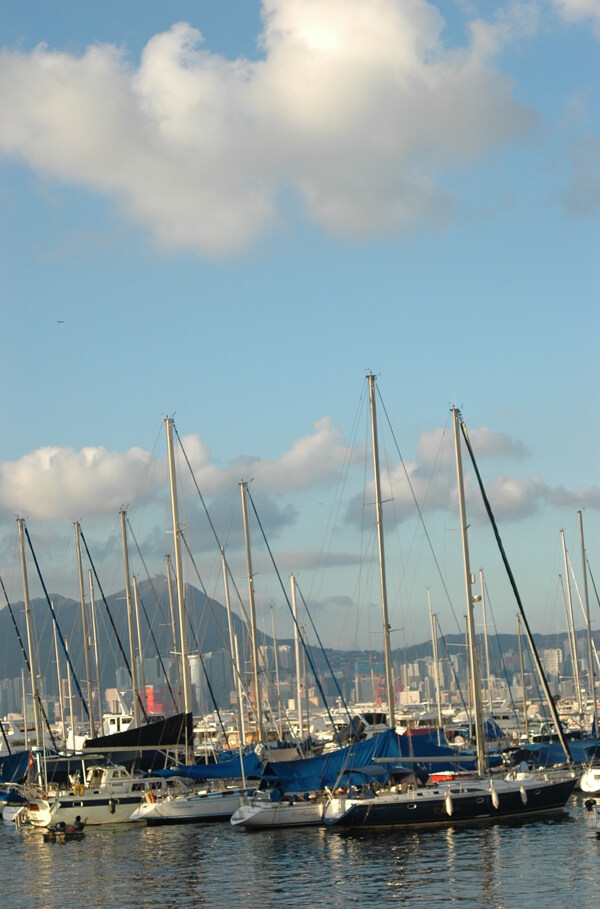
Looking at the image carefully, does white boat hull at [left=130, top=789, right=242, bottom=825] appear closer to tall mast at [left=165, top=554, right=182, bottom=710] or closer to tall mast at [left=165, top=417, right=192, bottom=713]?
tall mast at [left=165, top=417, right=192, bottom=713]

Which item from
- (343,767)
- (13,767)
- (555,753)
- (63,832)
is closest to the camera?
(343,767)

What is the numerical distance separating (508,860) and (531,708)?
132904mm

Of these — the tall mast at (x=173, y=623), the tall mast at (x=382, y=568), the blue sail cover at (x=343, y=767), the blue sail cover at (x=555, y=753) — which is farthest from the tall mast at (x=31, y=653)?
the blue sail cover at (x=555, y=753)

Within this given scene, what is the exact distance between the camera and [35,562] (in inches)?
2972

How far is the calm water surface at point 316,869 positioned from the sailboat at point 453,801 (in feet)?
1.98

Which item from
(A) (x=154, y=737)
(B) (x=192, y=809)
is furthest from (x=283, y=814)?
(A) (x=154, y=737)

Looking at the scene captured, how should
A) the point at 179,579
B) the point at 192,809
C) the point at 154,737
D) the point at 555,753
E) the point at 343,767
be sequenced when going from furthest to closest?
the point at 555,753 < the point at 179,579 < the point at 154,737 < the point at 192,809 < the point at 343,767

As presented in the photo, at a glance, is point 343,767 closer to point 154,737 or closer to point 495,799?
point 495,799

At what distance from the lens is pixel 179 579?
60.1 meters

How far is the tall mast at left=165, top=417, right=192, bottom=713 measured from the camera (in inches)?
2281

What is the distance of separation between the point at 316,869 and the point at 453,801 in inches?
359

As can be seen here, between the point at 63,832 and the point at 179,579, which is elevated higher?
the point at 179,579

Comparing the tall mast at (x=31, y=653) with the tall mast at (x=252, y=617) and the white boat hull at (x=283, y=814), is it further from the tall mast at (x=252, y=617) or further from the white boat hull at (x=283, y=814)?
the white boat hull at (x=283, y=814)

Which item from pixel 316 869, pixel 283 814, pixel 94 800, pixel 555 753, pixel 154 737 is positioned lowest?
pixel 316 869
